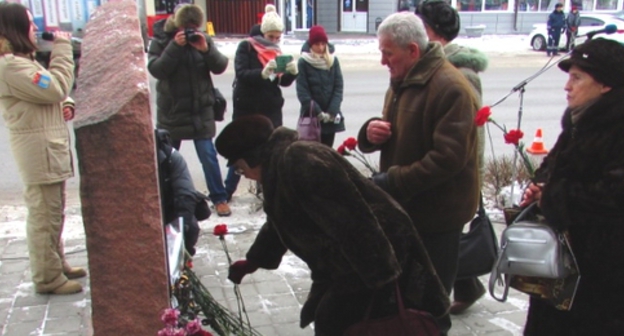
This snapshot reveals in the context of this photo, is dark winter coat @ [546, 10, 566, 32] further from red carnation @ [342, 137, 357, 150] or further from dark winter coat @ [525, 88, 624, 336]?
dark winter coat @ [525, 88, 624, 336]

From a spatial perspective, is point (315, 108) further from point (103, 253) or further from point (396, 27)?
point (103, 253)

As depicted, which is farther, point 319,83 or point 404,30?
point 319,83

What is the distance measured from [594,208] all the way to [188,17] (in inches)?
149

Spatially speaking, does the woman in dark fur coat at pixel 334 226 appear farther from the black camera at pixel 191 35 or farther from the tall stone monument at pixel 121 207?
the black camera at pixel 191 35

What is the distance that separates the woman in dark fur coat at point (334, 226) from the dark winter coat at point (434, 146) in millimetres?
475

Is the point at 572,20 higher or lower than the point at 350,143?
lower

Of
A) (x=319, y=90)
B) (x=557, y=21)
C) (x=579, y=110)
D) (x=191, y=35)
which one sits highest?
(x=191, y=35)

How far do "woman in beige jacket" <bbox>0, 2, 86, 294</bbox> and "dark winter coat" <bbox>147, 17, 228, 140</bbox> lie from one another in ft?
4.13

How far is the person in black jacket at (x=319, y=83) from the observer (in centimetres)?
618

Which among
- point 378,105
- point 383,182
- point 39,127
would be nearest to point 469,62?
point 383,182

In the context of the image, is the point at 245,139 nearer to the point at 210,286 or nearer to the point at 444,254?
the point at 444,254

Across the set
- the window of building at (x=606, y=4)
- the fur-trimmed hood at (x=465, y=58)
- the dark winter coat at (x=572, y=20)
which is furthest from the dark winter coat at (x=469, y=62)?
the window of building at (x=606, y=4)

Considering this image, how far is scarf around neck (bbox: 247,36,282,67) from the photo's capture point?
5867mm

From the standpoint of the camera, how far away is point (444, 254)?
322 cm
